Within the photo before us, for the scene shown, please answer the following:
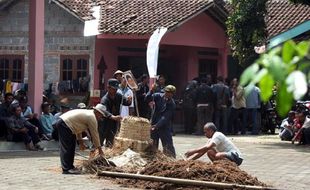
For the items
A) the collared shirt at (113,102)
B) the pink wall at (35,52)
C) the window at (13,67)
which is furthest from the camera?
the window at (13,67)

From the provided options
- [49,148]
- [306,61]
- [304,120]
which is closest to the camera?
[306,61]

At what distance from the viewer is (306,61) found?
1.85 meters

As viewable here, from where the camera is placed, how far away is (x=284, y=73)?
1805 millimetres

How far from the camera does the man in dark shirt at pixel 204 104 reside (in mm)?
20766

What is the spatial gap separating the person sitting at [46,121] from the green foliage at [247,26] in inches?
262

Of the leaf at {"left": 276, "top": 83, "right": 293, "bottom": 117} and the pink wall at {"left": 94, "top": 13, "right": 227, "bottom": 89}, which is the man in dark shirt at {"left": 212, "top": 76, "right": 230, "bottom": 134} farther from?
the leaf at {"left": 276, "top": 83, "right": 293, "bottom": 117}

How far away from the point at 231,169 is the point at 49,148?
658 centimetres

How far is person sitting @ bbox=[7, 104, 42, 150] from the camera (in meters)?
14.3

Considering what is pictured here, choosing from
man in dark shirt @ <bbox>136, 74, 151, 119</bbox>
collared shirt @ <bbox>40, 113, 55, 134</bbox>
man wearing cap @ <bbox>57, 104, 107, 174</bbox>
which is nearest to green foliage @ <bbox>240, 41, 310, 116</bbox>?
man wearing cap @ <bbox>57, 104, 107, 174</bbox>

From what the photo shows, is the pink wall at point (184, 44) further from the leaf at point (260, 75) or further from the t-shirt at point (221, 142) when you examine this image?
the leaf at point (260, 75)

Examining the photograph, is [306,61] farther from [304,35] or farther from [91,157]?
[304,35]

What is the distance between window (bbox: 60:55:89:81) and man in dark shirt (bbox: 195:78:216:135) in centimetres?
500

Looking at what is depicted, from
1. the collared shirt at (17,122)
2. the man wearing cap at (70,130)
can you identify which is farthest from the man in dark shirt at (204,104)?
the man wearing cap at (70,130)

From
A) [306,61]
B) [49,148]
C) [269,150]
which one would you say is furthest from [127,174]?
[306,61]
